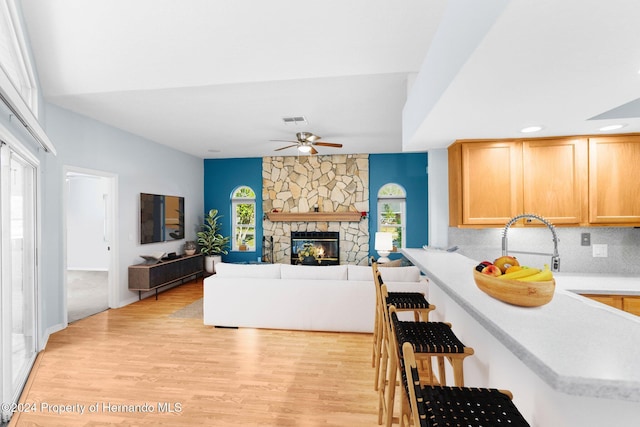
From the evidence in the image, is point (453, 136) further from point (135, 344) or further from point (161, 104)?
point (135, 344)

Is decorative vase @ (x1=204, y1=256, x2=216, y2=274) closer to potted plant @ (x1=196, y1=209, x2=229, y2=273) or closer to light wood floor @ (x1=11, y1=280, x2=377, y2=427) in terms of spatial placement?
potted plant @ (x1=196, y1=209, x2=229, y2=273)

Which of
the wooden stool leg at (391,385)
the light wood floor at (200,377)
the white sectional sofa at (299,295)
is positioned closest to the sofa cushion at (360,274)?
the white sectional sofa at (299,295)

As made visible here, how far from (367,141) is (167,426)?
511 centimetres

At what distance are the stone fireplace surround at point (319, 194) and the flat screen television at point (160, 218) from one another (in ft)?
6.36

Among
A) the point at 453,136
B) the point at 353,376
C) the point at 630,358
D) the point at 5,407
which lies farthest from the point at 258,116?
the point at 630,358

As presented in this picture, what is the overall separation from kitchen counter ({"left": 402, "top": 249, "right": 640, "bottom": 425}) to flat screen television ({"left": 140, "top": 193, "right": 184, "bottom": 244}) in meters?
5.10

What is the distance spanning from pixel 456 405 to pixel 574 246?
109 inches

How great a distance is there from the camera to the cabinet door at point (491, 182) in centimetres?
281

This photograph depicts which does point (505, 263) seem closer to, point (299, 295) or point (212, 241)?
point (299, 295)

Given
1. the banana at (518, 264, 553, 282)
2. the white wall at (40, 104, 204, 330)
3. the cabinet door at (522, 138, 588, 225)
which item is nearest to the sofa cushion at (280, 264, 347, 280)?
the cabinet door at (522, 138, 588, 225)

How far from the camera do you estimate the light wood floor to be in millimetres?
2170

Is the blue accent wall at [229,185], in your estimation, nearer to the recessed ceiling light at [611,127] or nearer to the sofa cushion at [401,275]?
the sofa cushion at [401,275]

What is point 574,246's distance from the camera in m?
2.97

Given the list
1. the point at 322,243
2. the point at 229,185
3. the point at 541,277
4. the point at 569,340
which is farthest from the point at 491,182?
the point at 229,185
